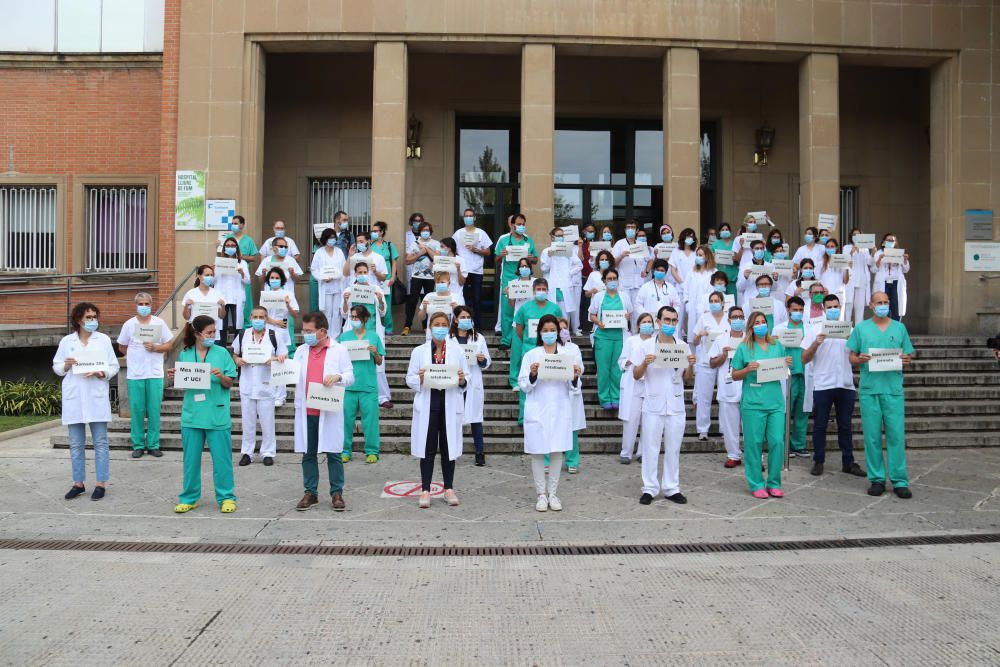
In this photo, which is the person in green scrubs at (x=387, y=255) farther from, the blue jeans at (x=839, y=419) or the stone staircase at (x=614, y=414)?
the blue jeans at (x=839, y=419)

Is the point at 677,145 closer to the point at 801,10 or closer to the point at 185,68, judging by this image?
the point at 801,10

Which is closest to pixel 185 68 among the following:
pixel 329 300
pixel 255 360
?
pixel 329 300

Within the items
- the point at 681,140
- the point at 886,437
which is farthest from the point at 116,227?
the point at 886,437

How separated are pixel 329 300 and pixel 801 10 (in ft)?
35.7

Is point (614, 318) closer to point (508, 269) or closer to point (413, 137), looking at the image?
point (508, 269)

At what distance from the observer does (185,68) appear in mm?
14836

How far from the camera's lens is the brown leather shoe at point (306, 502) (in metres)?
7.78

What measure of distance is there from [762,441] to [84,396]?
7.30m

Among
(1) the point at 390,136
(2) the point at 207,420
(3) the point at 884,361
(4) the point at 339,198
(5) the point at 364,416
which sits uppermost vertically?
(1) the point at 390,136

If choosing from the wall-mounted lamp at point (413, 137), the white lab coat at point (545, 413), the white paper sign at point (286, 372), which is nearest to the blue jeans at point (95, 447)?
the white paper sign at point (286, 372)

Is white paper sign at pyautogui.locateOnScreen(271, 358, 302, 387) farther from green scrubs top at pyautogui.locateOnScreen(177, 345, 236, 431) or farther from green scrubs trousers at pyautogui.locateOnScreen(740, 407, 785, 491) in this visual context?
green scrubs trousers at pyautogui.locateOnScreen(740, 407, 785, 491)

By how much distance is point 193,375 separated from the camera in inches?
298

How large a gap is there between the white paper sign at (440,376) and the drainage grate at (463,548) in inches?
68.5

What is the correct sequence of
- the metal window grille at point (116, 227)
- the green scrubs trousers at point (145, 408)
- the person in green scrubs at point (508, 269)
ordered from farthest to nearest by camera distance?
the metal window grille at point (116, 227) → the person in green scrubs at point (508, 269) → the green scrubs trousers at point (145, 408)
